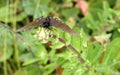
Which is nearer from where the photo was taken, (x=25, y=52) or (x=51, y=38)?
(x=51, y=38)

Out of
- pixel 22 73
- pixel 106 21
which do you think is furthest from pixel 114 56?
pixel 22 73

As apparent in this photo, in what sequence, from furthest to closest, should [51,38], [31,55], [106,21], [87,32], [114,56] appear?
[87,32], [106,21], [31,55], [114,56], [51,38]

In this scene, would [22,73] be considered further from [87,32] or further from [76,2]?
[76,2]

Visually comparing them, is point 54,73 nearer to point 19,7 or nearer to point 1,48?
point 1,48

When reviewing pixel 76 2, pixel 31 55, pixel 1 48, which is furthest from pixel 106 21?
pixel 1 48

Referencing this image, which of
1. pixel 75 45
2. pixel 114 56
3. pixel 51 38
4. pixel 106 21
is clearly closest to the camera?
pixel 51 38

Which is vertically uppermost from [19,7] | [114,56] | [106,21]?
[19,7]

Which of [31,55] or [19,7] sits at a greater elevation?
[19,7]
